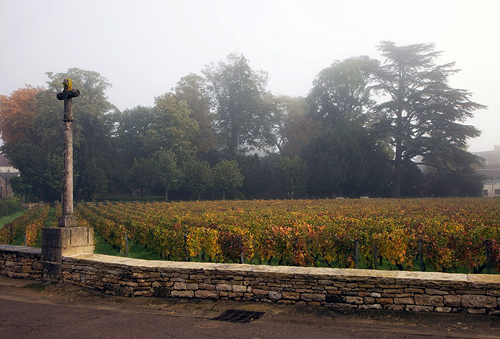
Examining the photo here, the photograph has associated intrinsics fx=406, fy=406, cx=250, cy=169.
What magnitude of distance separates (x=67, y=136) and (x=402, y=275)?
738cm

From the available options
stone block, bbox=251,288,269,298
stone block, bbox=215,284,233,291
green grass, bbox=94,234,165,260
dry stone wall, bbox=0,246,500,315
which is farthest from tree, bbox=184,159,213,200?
stone block, bbox=251,288,269,298

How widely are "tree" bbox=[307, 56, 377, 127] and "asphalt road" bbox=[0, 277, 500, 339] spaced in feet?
191

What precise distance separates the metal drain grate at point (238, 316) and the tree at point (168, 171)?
47.2 meters

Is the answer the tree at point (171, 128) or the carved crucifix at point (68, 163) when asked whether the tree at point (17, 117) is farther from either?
the carved crucifix at point (68, 163)

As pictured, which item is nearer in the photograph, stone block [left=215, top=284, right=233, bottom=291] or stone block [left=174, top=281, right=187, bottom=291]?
stone block [left=215, top=284, right=233, bottom=291]

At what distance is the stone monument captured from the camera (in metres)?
8.22

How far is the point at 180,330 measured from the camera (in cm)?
532

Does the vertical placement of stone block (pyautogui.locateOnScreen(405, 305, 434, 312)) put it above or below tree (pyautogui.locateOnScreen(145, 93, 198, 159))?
below

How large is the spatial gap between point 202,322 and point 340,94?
200 ft

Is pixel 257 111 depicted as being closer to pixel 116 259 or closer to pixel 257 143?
pixel 257 143

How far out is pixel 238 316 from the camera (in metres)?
5.86

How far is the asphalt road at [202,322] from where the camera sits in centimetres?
506

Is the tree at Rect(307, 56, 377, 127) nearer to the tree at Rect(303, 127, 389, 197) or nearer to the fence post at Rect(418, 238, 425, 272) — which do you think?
the tree at Rect(303, 127, 389, 197)

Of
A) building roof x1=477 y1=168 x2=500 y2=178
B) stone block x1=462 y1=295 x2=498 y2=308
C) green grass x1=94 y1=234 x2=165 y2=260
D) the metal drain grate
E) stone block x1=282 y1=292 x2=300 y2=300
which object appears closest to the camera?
stone block x1=462 y1=295 x2=498 y2=308
